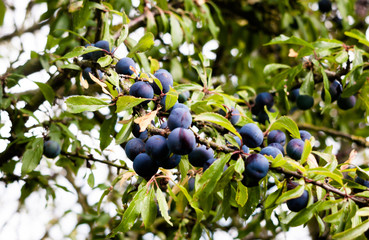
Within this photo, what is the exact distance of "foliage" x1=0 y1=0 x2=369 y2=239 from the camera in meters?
1.04

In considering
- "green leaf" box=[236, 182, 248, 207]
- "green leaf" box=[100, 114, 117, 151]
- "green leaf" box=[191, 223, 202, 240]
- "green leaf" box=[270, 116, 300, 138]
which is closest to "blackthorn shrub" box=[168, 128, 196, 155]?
"green leaf" box=[236, 182, 248, 207]

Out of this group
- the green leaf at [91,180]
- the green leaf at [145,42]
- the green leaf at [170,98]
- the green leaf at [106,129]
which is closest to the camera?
the green leaf at [170,98]

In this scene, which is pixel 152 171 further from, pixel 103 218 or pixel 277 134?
pixel 103 218

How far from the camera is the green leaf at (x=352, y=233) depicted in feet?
3.18

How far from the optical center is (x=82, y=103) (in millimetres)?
1063

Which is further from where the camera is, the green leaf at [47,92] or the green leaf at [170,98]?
the green leaf at [47,92]

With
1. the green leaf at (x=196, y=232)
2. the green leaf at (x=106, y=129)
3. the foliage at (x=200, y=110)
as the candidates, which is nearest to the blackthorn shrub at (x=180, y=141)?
the foliage at (x=200, y=110)

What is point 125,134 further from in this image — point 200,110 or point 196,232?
point 196,232

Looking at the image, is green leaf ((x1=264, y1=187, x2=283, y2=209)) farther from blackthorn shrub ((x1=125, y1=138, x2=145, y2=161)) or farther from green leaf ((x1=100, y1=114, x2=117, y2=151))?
green leaf ((x1=100, y1=114, x2=117, y2=151))

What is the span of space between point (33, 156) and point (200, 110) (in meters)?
0.81

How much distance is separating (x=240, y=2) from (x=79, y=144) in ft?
6.01

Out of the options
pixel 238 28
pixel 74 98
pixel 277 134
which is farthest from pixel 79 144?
pixel 238 28

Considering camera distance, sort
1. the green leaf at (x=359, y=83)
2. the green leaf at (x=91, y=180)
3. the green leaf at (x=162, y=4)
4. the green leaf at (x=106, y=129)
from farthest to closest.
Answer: the green leaf at (x=162, y=4)
the green leaf at (x=91, y=180)
the green leaf at (x=359, y=83)
the green leaf at (x=106, y=129)

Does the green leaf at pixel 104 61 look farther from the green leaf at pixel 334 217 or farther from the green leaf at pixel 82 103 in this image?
the green leaf at pixel 334 217
